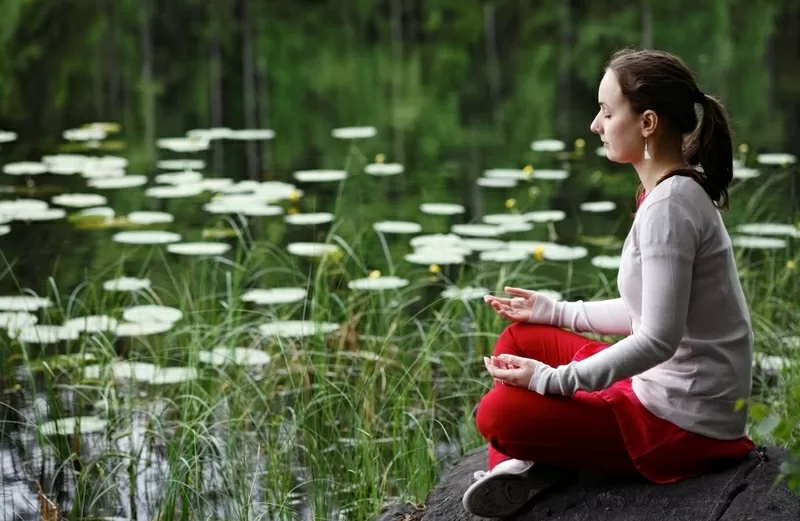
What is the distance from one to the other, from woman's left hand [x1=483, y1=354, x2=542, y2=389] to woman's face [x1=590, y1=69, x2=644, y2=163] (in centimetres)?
44

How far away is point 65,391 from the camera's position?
149 inches

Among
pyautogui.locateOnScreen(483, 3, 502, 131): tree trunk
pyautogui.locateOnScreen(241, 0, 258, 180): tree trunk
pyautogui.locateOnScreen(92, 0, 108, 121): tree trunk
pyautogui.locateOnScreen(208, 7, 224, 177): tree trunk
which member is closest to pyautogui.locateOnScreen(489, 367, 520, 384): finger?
pyautogui.locateOnScreen(241, 0, 258, 180): tree trunk

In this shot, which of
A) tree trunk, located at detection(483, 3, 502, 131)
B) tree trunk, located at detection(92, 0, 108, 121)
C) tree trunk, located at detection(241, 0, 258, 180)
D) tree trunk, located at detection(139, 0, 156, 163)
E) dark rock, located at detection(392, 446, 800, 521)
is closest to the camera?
dark rock, located at detection(392, 446, 800, 521)

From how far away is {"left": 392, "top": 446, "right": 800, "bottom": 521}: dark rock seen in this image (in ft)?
7.49

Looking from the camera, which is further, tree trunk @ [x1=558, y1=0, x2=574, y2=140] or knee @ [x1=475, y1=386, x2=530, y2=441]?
tree trunk @ [x1=558, y1=0, x2=574, y2=140]

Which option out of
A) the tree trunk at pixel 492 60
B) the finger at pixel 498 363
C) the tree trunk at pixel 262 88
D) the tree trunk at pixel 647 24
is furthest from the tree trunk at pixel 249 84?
the finger at pixel 498 363

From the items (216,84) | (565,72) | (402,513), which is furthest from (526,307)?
(565,72)

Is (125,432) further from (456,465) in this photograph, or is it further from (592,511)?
(592,511)

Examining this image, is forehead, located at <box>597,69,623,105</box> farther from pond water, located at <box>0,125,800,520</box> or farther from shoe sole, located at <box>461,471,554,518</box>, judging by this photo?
pond water, located at <box>0,125,800,520</box>

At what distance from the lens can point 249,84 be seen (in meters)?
10.3

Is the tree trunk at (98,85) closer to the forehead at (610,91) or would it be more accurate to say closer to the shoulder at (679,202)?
the forehead at (610,91)

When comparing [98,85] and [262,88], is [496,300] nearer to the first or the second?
[262,88]

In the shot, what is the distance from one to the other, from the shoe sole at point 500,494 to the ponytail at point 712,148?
0.67 meters

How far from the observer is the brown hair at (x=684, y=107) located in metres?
2.38
